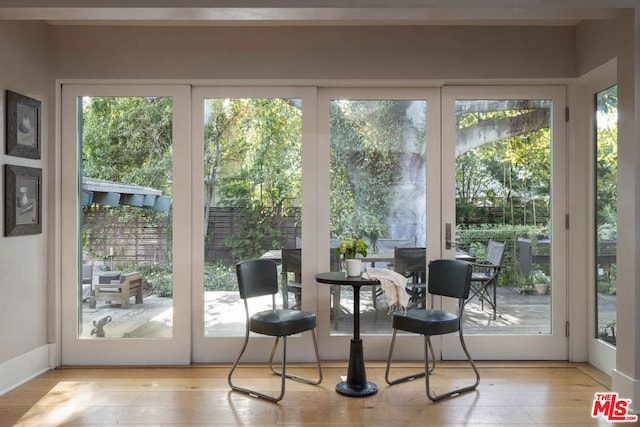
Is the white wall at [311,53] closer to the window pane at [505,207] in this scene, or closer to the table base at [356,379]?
the window pane at [505,207]

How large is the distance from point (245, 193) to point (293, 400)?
1570 mm

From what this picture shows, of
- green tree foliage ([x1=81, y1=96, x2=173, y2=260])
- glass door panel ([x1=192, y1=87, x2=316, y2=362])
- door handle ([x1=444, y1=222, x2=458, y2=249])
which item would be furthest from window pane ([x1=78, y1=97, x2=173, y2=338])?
door handle ([x1=444, y1=222, x2=458, y2=249])

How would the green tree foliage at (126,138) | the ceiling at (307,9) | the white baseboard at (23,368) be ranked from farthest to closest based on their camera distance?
the green tree foliage at (126,138), the white baseboard at (23,368), the ceiling at (307,9)

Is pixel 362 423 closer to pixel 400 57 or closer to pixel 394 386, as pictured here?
pixel 394 386

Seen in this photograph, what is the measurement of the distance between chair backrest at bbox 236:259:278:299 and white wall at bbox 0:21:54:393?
4.94 feet

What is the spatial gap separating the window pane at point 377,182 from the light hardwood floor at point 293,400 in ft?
2.51

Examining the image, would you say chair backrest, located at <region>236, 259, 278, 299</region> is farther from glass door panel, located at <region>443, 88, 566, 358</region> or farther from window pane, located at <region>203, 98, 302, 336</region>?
glass door panel, located at <region>443, 88, 566, 358</region>

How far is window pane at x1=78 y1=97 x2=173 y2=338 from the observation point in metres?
3.62

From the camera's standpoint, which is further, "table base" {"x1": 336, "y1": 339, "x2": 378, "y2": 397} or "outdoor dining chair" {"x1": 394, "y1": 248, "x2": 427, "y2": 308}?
"outdoor dining chair" {"x1": 394, "y1": 248, "x2": 427, "y2": 308}

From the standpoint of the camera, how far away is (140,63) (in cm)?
351

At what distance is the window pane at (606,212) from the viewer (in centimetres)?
337

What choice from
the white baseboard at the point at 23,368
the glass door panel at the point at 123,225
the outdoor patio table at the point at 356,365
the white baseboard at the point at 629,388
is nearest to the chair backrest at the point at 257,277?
the outdoor patio table at the point at 356,365

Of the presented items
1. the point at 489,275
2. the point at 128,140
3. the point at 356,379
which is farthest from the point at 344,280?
the point at 128,140

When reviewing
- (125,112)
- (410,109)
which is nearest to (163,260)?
(125,112)
